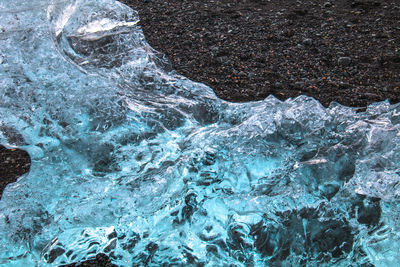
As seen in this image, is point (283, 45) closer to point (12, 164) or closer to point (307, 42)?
point (307, 42)

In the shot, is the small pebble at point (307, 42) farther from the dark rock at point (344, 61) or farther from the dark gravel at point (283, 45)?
the dark rock at point (344, 61)

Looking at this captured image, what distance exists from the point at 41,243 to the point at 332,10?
10.6ft

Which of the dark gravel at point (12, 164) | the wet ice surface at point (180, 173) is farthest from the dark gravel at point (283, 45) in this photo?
the dark gravel at point (12, 164)

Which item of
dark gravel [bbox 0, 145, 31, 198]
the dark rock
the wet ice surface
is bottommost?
dark gravel [bbox 0, 145, 31, 198]

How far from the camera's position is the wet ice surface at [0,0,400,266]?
185cm

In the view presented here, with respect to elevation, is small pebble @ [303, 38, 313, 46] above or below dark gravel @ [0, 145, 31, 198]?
above

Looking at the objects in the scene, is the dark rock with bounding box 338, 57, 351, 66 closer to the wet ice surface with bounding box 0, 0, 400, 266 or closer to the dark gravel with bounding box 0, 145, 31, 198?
the wet ice surface with bounding box 0, 0, 400, 266

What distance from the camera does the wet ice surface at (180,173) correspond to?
185 centimetres

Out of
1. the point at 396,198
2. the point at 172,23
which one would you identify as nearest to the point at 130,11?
the point at 172,23

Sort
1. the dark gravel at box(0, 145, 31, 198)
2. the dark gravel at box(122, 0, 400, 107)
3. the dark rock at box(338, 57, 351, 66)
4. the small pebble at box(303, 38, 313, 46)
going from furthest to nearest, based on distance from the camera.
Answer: the small pebble at box(303, 38, 313, 46) < the dark rock at box(338, 57, 351, 66) < the dark gravel at box(122, 0, 400, 107) < the dark gravel at box(0, 145, 31, 198)

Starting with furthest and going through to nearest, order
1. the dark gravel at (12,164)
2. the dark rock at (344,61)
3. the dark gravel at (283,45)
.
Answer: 1. the dark rock at (344,61)
2. the dark gravel at (283,45)
3. the dark gravel at (12,164)

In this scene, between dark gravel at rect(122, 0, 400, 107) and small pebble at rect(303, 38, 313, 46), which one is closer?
dark gravel at rect(122, 0, 400, 107)

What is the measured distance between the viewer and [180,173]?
2.08m

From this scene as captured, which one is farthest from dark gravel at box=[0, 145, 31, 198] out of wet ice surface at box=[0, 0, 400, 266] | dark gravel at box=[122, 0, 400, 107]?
dark gravel at box=[122, 0, 400, 107]
